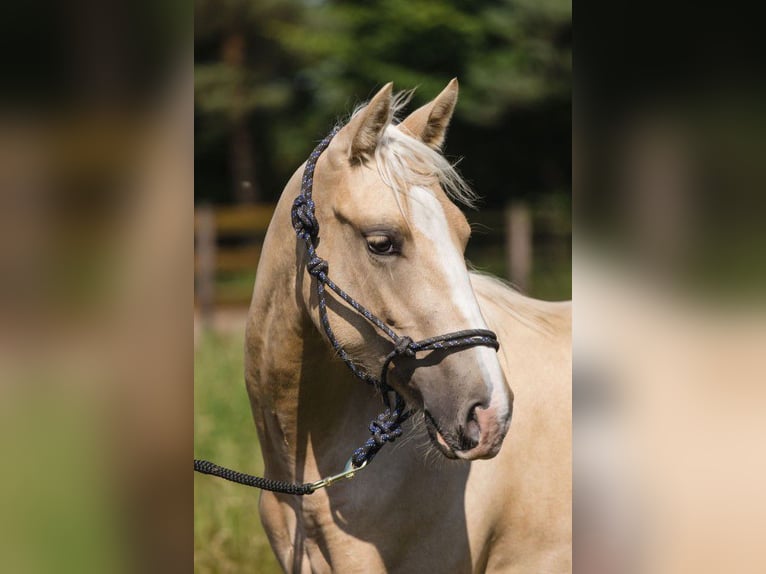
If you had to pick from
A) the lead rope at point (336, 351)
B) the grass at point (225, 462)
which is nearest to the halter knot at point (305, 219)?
the lead rope at point (336, 351)

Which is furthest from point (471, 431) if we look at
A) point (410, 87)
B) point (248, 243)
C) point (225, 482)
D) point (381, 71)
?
point (381, 71)

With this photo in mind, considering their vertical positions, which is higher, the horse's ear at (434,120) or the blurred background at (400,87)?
the blurred background at (400,87)

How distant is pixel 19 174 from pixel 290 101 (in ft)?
55.8

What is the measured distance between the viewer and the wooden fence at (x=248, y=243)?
36.9 ft

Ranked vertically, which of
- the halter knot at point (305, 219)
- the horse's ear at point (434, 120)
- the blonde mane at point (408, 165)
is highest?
the horse's ear at point (434, 120)

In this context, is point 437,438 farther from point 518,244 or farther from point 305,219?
point 518,244

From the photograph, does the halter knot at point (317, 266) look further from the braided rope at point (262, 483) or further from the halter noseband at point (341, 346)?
the braided rope at point (262, 483)

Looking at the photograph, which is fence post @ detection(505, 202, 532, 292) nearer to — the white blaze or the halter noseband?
the halter noseband

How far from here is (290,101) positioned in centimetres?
1727

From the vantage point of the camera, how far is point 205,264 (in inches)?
440

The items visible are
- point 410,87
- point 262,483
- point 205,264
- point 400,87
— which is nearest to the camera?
point 262,483

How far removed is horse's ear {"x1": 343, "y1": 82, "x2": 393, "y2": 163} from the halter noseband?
0.16m

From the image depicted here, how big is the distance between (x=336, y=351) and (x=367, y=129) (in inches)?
22.7

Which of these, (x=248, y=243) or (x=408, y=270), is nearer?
(x=408, y=270)
